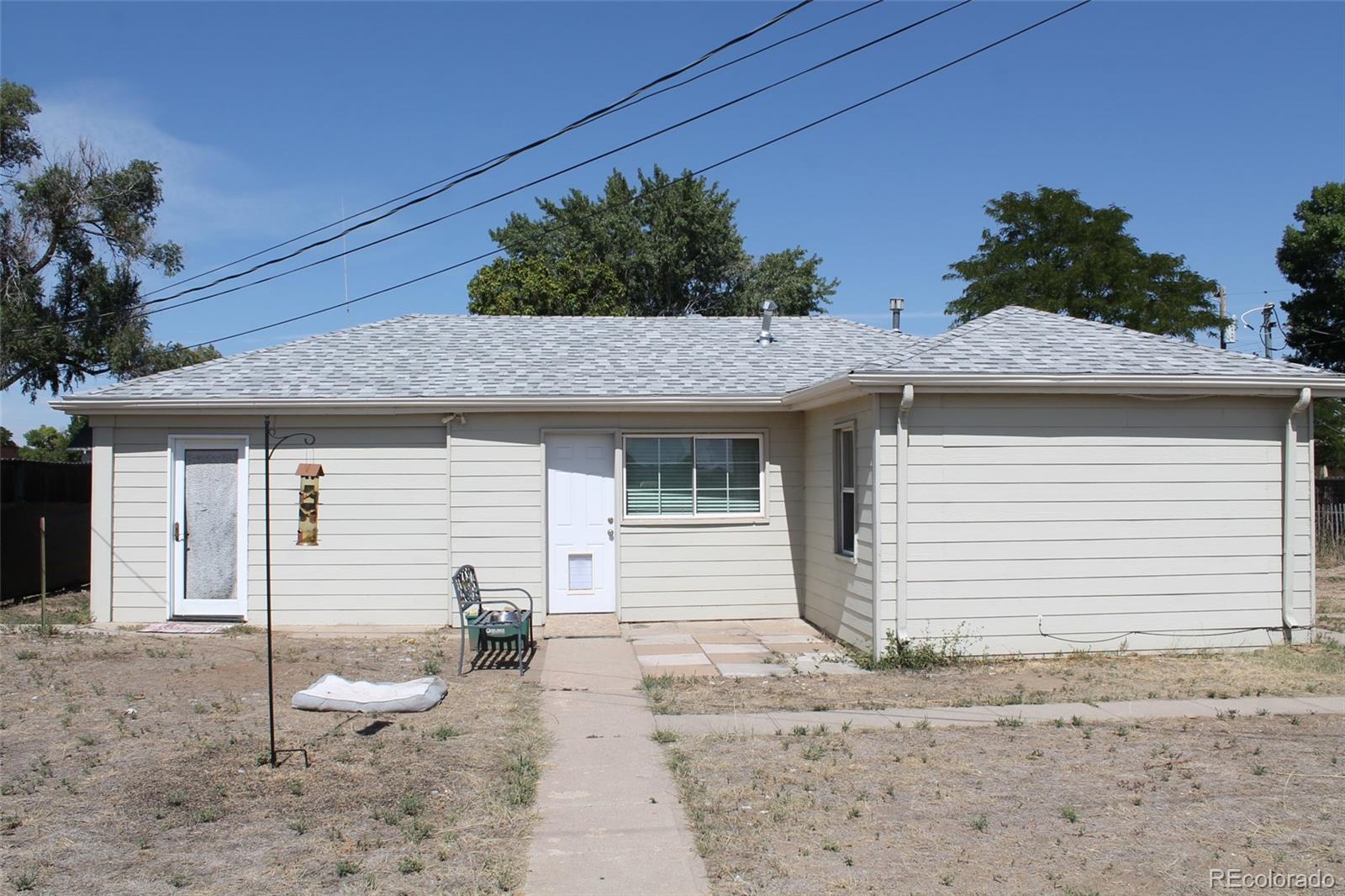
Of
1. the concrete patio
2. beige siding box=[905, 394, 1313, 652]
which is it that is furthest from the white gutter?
the concrete patio

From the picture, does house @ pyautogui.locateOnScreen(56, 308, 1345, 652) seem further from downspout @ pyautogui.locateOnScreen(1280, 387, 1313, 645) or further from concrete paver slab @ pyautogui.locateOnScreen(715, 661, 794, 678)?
concrete paver slab @ pyautogui.locateOnScreen(715, 661, 794, 678)

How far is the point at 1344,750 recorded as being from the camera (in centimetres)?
617

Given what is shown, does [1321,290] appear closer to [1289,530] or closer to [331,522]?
[1289,530]

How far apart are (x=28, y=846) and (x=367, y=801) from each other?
151 centimetres

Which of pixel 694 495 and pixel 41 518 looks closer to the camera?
pixel 694 495

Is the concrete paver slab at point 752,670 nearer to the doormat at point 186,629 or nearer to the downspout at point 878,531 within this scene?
the downspout at point 878,531

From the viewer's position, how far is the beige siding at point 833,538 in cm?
922

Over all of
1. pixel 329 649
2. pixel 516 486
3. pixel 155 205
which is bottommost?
pixel 329 649

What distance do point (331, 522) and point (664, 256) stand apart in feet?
68.5

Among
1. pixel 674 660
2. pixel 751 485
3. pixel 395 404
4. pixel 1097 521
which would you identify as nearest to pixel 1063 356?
pixel 1097 521

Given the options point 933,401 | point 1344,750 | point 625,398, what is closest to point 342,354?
point 625,398

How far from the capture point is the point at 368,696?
743 centimetres

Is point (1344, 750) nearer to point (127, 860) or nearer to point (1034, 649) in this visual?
point (1034, 649)

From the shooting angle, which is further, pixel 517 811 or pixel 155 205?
pixel 155 205
